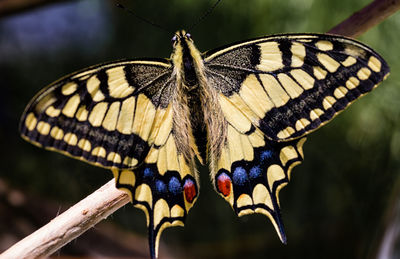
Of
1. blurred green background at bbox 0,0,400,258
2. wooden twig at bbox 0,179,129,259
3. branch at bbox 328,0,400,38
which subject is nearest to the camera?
wooden twig at bbox 0,179,129,259

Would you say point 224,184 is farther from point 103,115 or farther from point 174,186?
point 103,115

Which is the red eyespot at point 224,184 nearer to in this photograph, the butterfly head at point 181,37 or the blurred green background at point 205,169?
the butterfly head at point 181,37

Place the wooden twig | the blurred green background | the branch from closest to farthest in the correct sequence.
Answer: the wooden twig
the branch
the blurred green background

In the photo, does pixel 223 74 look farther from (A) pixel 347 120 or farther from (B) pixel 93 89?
(A) pixel 347 120

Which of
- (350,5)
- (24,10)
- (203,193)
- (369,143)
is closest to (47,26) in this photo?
(24,10)

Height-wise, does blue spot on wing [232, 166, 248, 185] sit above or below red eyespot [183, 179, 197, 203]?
above

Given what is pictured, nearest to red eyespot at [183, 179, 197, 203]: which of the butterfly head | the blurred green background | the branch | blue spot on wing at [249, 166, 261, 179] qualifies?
blue spot on wing at [249, 166, 261, 179]

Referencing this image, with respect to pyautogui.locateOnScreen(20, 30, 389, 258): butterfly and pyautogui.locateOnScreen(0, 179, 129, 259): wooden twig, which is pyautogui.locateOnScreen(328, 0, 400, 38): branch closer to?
pyautogui.locateOnScreen(20, 30, 389, 258): butterfly

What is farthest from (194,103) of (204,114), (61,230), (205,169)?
(205,169)
